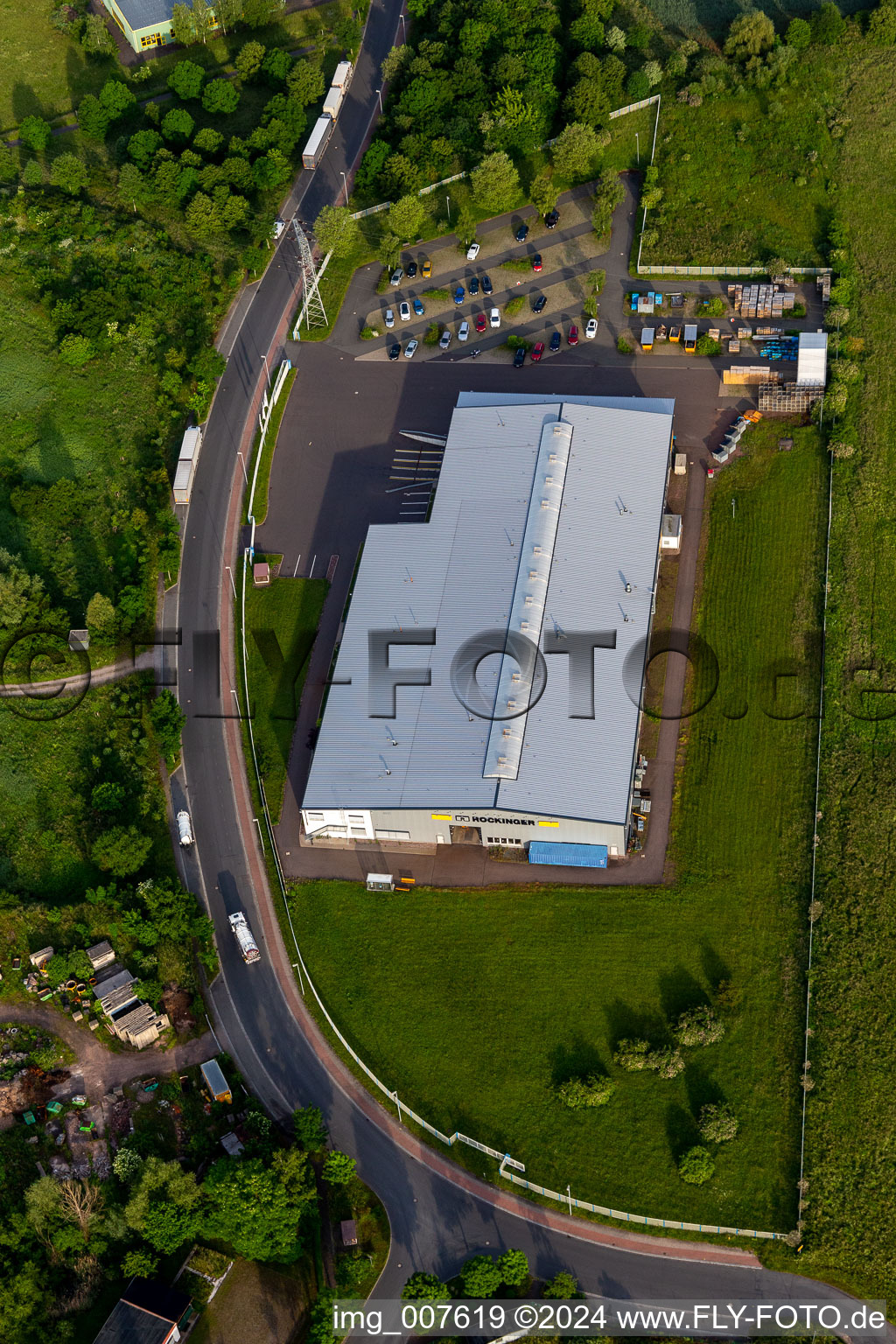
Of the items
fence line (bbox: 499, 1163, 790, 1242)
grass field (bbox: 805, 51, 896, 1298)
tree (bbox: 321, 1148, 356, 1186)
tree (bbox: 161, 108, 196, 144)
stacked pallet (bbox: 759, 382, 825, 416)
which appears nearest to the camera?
fence line (bbox: 499, 1163, 790, 1242)

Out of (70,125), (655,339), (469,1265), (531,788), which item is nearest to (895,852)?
(531,788)

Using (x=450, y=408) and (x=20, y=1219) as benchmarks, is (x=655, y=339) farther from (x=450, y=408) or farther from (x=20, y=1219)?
(x=20, y=1219)

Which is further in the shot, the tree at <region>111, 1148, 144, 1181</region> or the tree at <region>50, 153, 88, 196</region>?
the tree at <region>50, 153, 88, 196</region>

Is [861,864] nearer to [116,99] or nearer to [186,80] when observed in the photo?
[186,80]

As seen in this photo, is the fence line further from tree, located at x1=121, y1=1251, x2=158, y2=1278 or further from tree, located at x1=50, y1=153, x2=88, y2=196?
tree, located at x1=50, y1=153, x2=88, y2=196

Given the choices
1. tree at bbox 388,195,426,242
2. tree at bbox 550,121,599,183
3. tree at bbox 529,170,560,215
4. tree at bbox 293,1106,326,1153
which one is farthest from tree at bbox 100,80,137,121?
tree at bbox 293,1106,326,1153

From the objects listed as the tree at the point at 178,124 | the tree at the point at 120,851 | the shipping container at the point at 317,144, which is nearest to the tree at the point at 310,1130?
the tree at the point at 120,851
